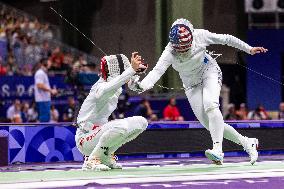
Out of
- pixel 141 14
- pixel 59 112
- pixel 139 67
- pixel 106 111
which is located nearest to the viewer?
pixel 139 67

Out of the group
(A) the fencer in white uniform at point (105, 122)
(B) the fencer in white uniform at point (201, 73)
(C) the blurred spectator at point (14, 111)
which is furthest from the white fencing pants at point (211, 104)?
(C) the blurred spectator at point (14, 111)

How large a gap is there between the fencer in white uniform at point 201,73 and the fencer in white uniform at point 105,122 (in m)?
0.32

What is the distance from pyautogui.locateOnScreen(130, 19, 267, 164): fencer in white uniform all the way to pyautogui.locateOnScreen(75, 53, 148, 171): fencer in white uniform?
317 mm

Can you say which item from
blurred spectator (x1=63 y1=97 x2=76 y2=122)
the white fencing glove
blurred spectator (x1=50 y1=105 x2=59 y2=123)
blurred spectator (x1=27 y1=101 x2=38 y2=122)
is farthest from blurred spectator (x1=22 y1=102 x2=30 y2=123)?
the white fencing glove

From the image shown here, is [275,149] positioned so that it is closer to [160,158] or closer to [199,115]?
[160,158]

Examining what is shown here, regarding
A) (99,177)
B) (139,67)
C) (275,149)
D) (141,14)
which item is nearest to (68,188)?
(99,177)

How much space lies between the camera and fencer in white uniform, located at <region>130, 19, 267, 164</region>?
28.4 feet

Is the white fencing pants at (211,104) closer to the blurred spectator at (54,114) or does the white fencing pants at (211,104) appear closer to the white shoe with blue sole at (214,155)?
the white shoe with blue sole at (214,155)

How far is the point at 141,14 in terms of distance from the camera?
14.1 meters

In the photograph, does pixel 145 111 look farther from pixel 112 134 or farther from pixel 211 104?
pixel 112 134

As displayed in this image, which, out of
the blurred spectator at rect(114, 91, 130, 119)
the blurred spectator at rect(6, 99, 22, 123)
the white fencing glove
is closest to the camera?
the white fencing glove

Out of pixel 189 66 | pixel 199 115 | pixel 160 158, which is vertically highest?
pixel 189 66

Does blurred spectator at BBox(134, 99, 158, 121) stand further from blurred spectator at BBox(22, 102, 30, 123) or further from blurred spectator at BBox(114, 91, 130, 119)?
blurred spectator at BBox(22, 102, 30, 123)

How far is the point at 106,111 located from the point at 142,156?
332cm
